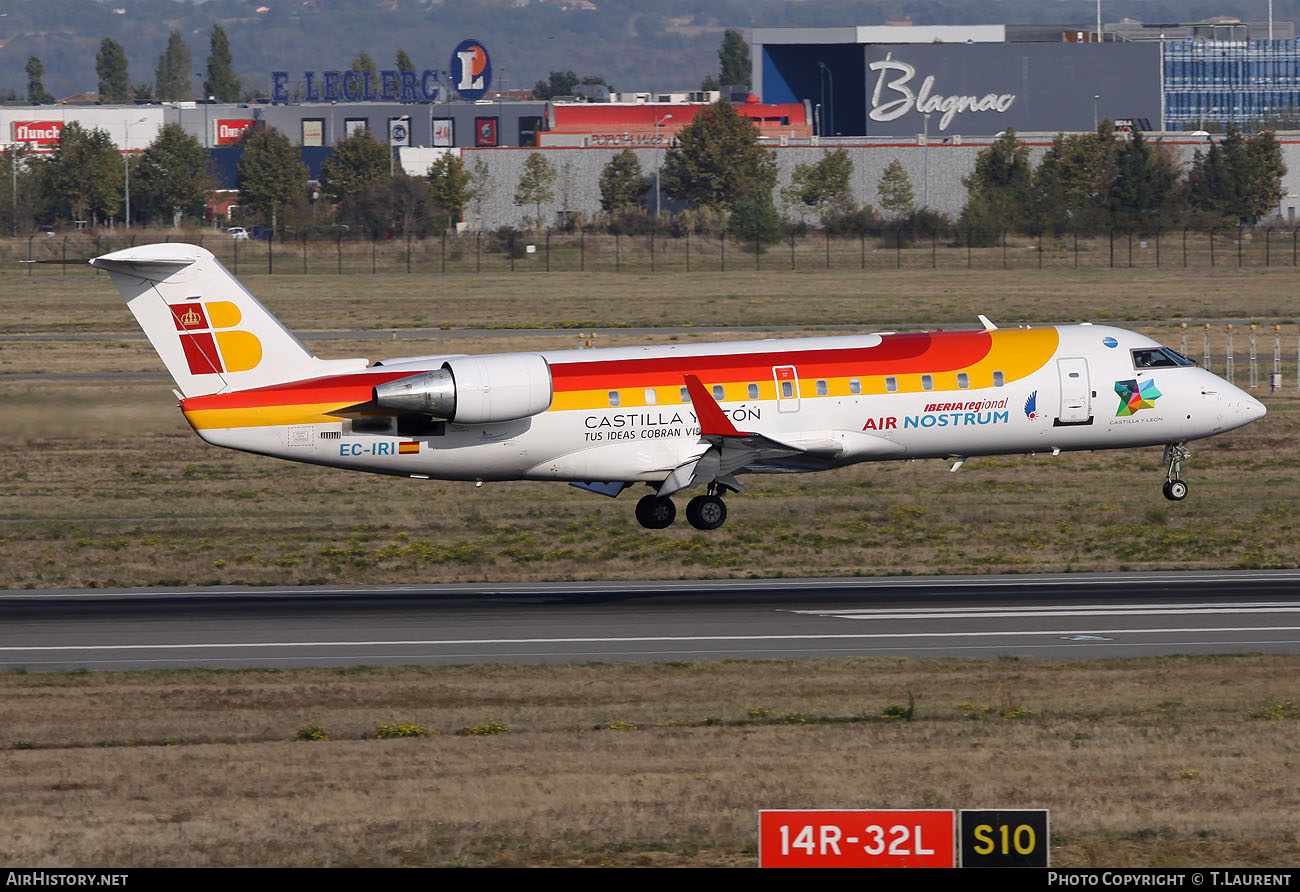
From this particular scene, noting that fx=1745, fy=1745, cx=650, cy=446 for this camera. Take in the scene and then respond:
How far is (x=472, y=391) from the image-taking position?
1396 inches

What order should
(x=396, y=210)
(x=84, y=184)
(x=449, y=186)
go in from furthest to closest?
(x=84, y=184) → (x=449, y=186) → (x=396, y=210)

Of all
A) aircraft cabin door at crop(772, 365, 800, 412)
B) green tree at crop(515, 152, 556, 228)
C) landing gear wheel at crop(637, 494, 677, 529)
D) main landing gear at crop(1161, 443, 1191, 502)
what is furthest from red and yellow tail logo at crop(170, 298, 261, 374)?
green tree at crop(515, 152, 556, 228)

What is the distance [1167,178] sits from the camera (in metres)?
147

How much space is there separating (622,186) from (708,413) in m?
128

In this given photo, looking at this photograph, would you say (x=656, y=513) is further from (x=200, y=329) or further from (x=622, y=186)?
(x=622, y=186)

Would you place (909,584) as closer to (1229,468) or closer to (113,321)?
(1229,468)

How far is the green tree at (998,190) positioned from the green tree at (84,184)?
3122 inches

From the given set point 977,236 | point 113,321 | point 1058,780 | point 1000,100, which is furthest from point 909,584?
point 1000,100

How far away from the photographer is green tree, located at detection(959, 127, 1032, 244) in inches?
5556

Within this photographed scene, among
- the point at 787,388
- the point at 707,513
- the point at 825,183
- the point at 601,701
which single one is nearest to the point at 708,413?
the point at 787,388

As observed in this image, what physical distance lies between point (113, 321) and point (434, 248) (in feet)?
166

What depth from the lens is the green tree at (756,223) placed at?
448 feet

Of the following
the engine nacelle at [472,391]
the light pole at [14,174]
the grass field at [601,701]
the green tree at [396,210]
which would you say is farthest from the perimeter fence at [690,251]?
the engine nacelle at [472,391]

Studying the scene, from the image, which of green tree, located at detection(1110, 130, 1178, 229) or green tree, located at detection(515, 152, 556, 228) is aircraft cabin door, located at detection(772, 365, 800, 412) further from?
green tree, located at detection(515, 152, 556, 228)
